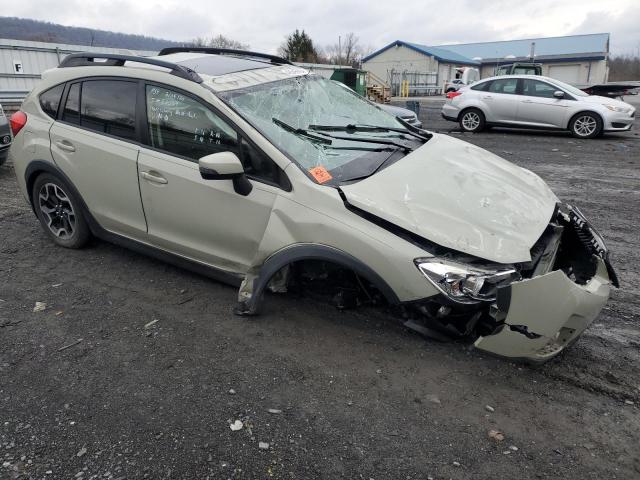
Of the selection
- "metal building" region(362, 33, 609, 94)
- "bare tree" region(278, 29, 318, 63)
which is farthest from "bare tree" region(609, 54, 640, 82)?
"bare tree" region(278, 29, 318, 63)

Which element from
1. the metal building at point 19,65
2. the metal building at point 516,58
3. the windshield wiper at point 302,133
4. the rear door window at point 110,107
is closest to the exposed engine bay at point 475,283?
the windshield wiper at point 302,133

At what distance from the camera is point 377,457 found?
2.35 m

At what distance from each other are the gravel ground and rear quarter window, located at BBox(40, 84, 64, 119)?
1492 mm

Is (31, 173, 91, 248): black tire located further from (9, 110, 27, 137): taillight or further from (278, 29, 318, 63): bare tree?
(278, 29, 318, 63): bare tree

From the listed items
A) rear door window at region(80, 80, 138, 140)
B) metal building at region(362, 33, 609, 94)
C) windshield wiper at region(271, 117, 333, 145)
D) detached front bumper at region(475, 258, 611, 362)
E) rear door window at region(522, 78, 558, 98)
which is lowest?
detached front bumper at region(475, 258, 611, 362)

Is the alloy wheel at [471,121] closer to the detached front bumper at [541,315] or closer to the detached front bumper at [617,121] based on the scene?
the detached front bumper at [617,121]

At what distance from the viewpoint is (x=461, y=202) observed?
3025mm

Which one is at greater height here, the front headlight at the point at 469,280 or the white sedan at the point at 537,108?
the white sedan at the point at 537,108

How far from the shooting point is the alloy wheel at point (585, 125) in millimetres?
12172

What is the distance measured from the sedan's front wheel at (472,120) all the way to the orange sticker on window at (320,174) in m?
11.8

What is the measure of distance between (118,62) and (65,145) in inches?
33.3

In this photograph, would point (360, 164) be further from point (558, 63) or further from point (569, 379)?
point (558, 63)

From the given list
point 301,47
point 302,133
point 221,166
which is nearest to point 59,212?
point 221,166

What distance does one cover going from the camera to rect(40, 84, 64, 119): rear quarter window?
429 centimetres
